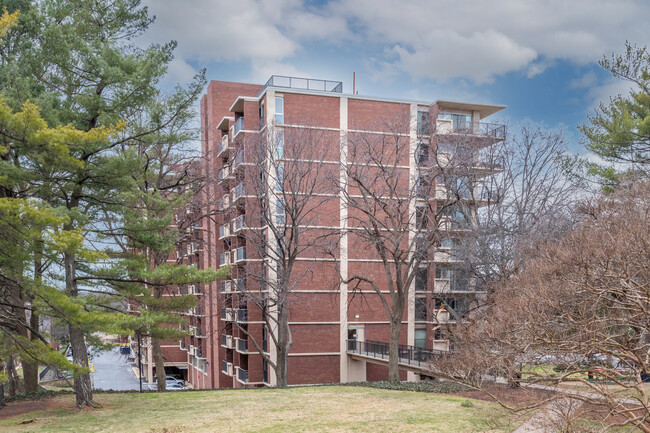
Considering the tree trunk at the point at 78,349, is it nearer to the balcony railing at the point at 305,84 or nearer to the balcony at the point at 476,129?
the balcony at the point at 476,129

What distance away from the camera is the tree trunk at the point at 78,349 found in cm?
1639

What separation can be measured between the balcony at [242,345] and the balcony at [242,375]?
4.78 ft

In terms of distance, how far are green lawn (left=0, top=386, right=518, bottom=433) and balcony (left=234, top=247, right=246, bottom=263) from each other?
16248 millimetres

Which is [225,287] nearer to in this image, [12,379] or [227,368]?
[227,368]

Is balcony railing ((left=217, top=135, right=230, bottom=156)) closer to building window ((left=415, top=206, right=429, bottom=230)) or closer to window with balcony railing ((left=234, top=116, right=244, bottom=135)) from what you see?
window with balcony railing ((left=234, top=116, right=244, bottom=135))

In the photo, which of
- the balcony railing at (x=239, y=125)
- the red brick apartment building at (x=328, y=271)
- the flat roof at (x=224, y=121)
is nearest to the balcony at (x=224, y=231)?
the red brick apartment building at (x=328, y=271)

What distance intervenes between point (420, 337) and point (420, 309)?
6.23ft

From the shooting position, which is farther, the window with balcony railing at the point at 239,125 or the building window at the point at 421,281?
the building window at the point at 421,281

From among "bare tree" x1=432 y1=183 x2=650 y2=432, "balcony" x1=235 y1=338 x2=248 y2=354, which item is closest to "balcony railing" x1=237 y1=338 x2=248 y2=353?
"balcony" x1=235 y1=338 x2=248 y2=354

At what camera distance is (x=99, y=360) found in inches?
3637

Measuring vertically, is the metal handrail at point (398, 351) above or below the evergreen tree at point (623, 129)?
below

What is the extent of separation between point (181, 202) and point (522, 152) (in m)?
18.0

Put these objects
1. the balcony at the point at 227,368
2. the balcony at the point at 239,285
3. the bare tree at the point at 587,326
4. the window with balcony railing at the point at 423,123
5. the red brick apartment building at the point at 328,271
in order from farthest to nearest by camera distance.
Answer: the balcony at the point at 227,368 → the window with balcony railing at the point at 423,123 → the red brick apartment building at the point at 328,271 → the balcony at the point at 239,285 → the bare tree at the point at 587,326

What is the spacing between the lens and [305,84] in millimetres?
36656
